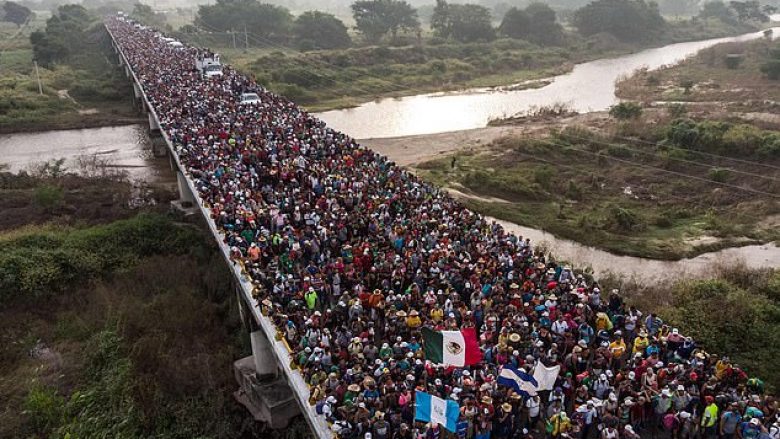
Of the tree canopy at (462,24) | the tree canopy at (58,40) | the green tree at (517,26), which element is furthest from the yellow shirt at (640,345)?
the green tree at (517,26)

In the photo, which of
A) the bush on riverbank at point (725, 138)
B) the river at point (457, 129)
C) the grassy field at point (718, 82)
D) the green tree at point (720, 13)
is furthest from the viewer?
the green tree at point (720, 13)

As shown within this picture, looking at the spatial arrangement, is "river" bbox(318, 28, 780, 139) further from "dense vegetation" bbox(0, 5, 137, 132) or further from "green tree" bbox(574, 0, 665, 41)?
"dense vegetation" bbox(0, 5, 137, 132)

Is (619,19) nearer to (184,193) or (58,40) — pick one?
(58,40)

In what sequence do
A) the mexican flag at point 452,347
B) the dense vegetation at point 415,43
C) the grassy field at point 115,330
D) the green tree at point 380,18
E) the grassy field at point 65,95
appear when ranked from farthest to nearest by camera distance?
the green tree at point 380,18 < the dense vegetation at point 415,43 < the grassy field at point 65,95 < the grassy field at point 115,330 < the mexican flag at point 452,347

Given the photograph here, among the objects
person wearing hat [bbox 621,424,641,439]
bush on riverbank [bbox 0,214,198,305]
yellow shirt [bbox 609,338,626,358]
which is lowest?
bush on riverbank [bbox 0,214,198,305]

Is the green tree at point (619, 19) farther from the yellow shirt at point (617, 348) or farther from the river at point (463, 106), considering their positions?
the yellow shirt at point (617, 348)

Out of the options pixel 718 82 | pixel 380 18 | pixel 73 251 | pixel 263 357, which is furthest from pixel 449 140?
pixel 380 18

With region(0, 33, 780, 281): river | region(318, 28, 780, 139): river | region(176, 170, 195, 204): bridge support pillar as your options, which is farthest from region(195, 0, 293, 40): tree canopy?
region(176, 170, 195, 204): bridge support pillar
